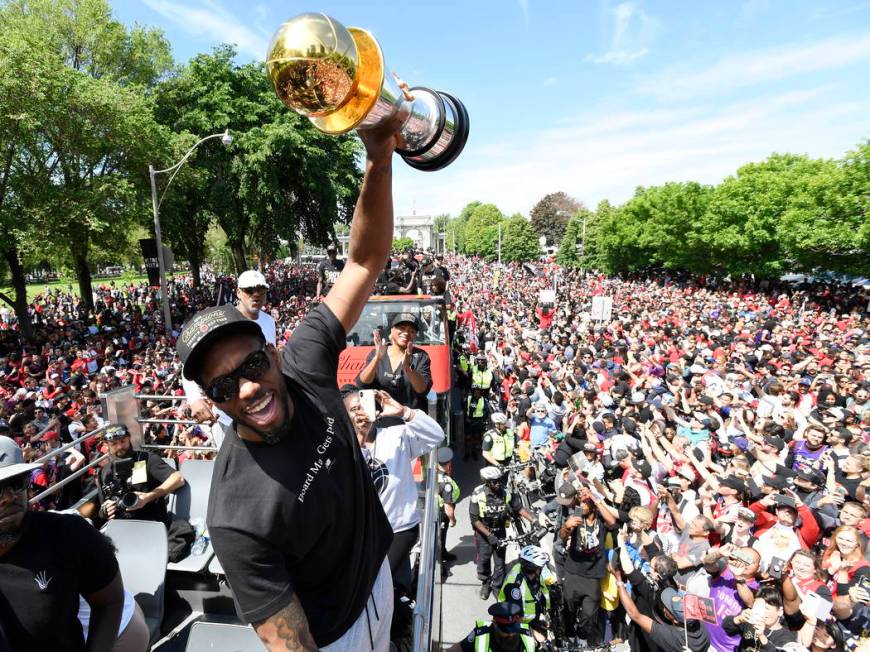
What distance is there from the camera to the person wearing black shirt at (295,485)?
125cm

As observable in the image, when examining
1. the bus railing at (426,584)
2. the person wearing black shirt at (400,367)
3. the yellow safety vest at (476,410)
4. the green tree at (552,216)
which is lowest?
the yellow safety vest at (476,410)

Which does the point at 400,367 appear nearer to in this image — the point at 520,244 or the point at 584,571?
the point at 584,571

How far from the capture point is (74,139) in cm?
1828

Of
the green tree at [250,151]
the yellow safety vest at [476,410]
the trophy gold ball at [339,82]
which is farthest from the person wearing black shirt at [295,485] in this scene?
the green tree at [250,151]

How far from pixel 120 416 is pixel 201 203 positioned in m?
26.1

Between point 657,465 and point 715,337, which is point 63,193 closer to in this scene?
point 657,465

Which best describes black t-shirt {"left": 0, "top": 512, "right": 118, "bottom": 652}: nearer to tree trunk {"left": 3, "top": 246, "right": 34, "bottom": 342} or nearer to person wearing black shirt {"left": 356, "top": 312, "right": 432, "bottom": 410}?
person wearing black shirt {"left": 356, "top": 312, "right": 432, "bottom": 410}

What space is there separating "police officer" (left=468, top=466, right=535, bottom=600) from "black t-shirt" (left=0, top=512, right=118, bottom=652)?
4.11m

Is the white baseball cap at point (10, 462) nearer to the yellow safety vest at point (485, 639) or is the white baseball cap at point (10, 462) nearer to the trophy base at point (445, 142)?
the trophy base at point (445, 142)

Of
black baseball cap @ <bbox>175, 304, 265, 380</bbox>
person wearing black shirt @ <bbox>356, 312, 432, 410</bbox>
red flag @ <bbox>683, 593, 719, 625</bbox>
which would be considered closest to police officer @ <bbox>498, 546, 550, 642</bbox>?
red flag @ <bbox>683, 593, 719, 625</bbox>

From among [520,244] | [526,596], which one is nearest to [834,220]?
[526,596]

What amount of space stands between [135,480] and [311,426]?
3.95 meters

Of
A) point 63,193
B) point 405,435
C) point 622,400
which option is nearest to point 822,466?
point 622,400

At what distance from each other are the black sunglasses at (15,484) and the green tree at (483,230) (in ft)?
306
